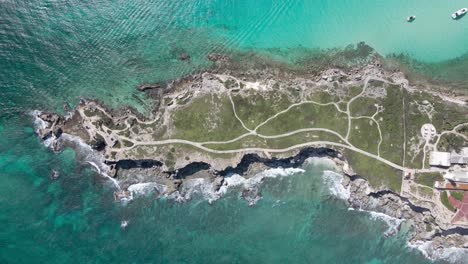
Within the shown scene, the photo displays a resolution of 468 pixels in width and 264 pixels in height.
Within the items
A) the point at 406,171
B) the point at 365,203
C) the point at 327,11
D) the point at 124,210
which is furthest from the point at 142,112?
the point at 406,171

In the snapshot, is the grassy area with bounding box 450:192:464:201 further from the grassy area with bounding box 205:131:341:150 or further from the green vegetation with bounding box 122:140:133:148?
the green vegetation with bounding box 122:140:133:148

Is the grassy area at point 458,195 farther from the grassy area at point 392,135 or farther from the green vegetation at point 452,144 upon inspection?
the grassy area at point 392,135

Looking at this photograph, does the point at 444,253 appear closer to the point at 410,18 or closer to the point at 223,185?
the point at 223,185

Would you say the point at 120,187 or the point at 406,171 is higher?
the point at 406,171

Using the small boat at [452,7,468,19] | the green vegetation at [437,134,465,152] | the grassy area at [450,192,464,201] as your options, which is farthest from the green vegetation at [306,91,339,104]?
the small boat at [452,7,468,19]

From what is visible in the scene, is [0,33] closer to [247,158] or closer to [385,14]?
[247,158]

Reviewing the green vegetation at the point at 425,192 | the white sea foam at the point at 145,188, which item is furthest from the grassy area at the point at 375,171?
the white sea foam at the point at 145,188
